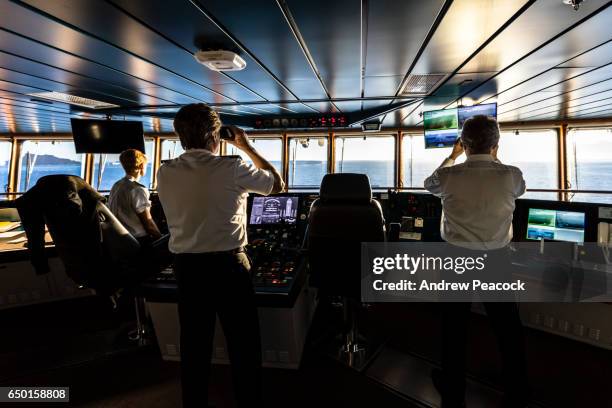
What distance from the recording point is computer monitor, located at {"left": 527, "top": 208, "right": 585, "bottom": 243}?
2.28m

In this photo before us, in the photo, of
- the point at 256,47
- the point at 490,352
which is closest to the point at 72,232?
the point at 256,47

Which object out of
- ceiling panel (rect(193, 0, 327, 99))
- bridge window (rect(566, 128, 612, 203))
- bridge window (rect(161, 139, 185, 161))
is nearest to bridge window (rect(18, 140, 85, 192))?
bridge window (rect(161, 139, 185, 161))

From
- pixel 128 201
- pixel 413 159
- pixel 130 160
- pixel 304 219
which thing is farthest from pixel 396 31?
pixel 413 159

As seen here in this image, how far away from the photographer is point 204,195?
122 centimetres

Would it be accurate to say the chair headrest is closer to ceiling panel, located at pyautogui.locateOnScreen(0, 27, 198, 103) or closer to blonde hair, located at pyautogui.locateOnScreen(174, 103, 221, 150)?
blonde hair, located at pyautogui.locateOnScreen(174, 103, 221, 150)

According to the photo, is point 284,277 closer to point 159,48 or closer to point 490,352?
point 490,352

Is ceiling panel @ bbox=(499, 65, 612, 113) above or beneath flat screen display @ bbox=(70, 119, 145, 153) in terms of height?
above

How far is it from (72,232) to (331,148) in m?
5.89

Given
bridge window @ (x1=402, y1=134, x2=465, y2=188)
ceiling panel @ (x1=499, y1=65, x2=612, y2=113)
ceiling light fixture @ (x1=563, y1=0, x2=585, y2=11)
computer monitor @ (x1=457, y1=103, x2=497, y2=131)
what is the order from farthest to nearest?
bridge window @ (x1=402, y1=134, x2=465, y2=188) → computer monitor @ (x1=457, y1=103, x2=497, y2=131) → ceiling panel @ (x1=499, y1=65, x2=612, y2=113) → ceiling light fixture @ (x1=563, y1=0, x2=585, y2=11)

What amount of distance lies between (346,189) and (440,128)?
3.10 meters

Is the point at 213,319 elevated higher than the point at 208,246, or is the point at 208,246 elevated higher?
the point at 208,246

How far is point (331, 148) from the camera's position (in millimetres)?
7066

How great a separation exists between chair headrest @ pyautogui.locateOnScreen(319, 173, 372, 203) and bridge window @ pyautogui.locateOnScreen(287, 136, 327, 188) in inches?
193

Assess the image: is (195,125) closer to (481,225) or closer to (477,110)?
(481,225)
